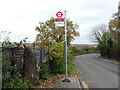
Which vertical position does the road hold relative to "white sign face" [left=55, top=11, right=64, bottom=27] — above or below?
below

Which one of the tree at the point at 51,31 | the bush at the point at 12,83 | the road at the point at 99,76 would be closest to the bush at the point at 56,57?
the road at the point at 99,76

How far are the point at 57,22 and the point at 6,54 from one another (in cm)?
505

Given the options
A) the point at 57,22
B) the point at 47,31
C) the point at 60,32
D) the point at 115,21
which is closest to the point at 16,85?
the point at 57,22

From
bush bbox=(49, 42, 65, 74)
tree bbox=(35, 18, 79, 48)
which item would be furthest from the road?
tree bbox=(35, 18, 79, 48)

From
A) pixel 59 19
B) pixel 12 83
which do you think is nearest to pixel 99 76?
pixel 59 19

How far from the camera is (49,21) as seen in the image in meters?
33.7

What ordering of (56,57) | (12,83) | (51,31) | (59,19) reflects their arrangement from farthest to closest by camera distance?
(51,31)
(56,57)
(59,19)
(12,83)

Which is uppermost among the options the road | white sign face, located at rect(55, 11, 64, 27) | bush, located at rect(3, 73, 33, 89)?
white sign face, located at rect(55, 11, 64, 27)

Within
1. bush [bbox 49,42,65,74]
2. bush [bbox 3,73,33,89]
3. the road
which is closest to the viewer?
bush [bbox 3,73,33,89]

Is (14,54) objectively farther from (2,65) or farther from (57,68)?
(57,68)

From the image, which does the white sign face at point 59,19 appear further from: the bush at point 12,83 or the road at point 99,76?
the bush at point 12,83

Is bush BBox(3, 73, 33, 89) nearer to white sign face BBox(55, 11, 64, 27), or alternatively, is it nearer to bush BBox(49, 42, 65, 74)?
white sign face BBox(55, 11, 64, 27)

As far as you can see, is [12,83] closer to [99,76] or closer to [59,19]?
[59,19]

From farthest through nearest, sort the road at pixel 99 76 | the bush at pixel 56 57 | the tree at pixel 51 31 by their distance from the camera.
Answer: the tree at pixel 51 31 < the bush at pixel 56 57 < the road at pixel 99 76
